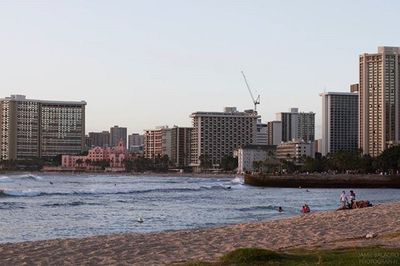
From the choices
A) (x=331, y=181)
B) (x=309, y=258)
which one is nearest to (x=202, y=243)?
(x=309, y=258)

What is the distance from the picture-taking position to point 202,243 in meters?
19.9

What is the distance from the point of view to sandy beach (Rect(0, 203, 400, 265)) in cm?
1662

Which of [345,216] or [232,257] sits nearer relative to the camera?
[232,257]

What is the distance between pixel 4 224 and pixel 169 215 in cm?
1097

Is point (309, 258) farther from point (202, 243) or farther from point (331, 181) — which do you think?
point (331, 181)

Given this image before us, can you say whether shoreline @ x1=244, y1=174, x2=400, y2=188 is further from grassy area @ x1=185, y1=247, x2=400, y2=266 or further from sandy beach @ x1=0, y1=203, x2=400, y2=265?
grassy area @ x1=185, y1=247, x2=400, y2=266

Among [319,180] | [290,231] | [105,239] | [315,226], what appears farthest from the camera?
[319,180]

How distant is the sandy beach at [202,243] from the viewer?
54.5 feet

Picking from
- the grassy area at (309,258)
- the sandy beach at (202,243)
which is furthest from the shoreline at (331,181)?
the grassy area at (309,258)

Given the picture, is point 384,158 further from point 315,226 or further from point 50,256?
point 50,256

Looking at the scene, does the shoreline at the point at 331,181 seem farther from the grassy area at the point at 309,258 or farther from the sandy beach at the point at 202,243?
the grassy area at the point at 309,258

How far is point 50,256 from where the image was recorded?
1731 centimetres

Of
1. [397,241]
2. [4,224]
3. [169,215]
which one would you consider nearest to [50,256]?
[397,241]

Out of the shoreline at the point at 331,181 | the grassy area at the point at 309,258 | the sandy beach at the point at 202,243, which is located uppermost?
the grassy area at the point at 309,258
